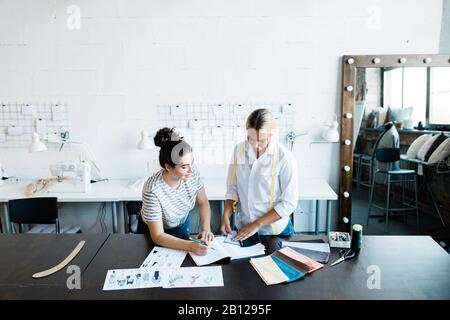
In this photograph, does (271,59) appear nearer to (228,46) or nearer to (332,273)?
(228,46)

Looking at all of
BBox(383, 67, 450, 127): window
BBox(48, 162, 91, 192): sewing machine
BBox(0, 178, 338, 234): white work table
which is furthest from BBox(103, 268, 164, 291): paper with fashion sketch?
BBox(383, 67, 450, 127): window

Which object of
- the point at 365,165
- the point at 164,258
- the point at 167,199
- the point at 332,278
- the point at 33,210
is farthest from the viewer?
the point at 365,165

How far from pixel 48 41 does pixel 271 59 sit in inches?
78.2

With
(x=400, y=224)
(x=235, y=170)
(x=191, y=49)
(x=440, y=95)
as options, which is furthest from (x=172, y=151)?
(x=440, y=95)

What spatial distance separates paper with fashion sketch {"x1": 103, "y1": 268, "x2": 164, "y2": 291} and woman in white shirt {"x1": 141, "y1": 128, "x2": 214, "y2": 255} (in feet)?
0.68

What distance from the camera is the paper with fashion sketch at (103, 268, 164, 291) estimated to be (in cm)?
124

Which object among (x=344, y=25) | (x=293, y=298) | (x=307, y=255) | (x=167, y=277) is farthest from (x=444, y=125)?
(x=167, y=277)

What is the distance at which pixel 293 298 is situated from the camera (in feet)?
3.78

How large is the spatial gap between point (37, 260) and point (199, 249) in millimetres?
722

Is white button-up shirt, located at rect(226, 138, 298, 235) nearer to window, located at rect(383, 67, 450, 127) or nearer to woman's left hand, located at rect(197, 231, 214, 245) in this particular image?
woman's left hand, located at rect(197, 231, 214, 245)

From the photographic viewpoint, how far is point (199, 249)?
4.81 feet

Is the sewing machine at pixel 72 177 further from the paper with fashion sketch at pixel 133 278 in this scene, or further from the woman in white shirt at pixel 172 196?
the paper with fashion sketch at pixel 133 278

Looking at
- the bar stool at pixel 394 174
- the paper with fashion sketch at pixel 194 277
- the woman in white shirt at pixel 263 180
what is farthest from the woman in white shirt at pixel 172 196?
the bar stool at pixel 394 174

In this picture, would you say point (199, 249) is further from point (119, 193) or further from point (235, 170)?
point (119, 193)
